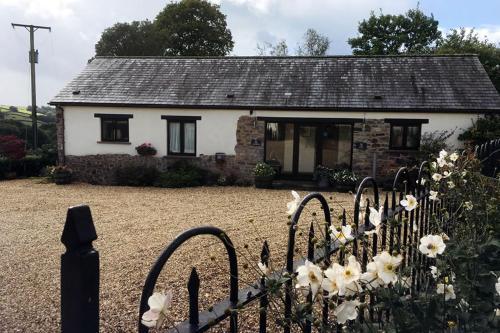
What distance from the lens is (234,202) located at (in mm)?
11000

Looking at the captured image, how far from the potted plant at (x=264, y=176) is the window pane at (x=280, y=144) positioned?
3.55ft

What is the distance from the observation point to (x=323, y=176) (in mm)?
13875

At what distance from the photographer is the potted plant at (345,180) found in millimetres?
13047

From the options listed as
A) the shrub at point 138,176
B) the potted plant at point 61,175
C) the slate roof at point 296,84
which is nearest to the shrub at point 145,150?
the shrub at point 138,176

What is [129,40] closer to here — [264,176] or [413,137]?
[264,176]

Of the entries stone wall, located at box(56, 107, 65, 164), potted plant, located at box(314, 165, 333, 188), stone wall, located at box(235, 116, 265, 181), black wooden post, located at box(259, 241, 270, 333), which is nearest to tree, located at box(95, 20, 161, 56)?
stone wall, located at box(56, 107, 65, 164)

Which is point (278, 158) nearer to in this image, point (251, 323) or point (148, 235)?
point (148, 235)

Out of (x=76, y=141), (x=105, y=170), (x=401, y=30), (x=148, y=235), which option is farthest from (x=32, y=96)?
(x=401, y=30)

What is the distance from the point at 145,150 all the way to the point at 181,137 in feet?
4.63

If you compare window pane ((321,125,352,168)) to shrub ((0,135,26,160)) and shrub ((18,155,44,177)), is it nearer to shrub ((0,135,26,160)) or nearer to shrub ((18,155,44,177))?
shrub ((18,155,44,177))

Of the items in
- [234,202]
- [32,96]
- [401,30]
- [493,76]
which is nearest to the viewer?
[234,202]

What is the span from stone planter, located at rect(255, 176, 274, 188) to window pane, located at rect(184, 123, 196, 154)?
3011 mm

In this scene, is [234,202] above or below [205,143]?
below

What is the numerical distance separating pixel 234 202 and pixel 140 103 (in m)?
6.37
